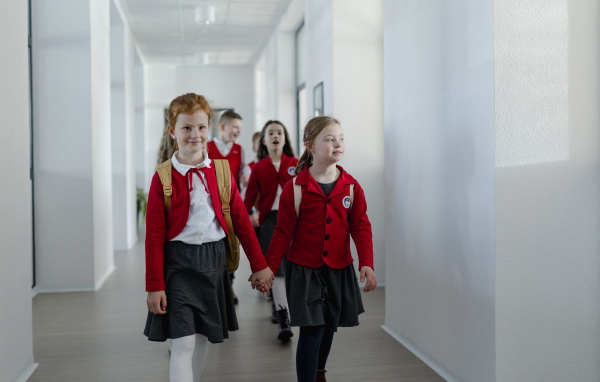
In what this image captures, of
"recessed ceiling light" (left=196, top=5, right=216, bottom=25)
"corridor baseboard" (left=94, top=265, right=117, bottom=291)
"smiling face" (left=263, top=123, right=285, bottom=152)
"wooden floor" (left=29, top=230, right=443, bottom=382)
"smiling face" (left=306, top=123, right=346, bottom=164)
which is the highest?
"recessed ceiling light" (left=196, top=5, right=216, bottom=25)

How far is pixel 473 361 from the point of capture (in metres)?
2.26

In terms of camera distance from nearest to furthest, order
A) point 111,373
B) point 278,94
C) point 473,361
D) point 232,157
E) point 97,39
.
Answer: point 473,361
point 111,373
point 232,157
point 97,39
point 278,94

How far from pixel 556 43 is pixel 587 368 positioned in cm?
132

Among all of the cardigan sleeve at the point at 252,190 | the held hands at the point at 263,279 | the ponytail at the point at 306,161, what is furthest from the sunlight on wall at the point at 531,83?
the cardigan sleeve at the point at 252,190

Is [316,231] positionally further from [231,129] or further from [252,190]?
[231,129]

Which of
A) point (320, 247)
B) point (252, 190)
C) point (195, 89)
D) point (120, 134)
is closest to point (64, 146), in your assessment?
point (252, 190)

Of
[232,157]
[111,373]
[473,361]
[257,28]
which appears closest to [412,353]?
[473,361]

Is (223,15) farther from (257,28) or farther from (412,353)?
(412,353)

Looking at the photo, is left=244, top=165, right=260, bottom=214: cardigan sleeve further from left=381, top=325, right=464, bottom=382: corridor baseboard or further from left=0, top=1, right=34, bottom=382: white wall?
left=0, top=1, right=34, bottom=382: white wall

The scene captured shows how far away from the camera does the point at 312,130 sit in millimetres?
2266

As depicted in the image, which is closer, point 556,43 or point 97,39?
point 556,43

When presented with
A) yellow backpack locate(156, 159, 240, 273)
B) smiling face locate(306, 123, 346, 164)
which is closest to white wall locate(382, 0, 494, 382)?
smiling face locate(306, 123, 346, 164)

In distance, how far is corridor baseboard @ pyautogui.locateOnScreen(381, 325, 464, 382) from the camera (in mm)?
2496

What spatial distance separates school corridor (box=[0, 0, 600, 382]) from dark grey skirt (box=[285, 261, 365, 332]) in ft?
0.31
